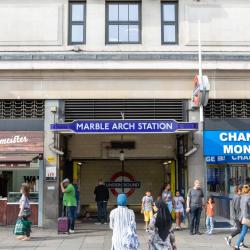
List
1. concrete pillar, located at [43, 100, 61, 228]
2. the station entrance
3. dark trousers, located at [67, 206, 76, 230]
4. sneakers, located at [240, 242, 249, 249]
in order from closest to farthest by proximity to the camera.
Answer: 1. sneakers, located at [240, 242, 249, 249]
2. dark trousers, located at [67, 206, 76, 230]
3. concrete pillar, located at [43, 100, 61, 228]
4. the station entrance

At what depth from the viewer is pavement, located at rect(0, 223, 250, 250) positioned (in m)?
Result: 13.7

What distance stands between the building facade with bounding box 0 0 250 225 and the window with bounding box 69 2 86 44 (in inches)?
1.4

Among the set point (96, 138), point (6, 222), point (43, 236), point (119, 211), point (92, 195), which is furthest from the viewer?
point (92, 195)

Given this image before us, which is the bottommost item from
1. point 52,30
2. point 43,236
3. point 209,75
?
point 43,236

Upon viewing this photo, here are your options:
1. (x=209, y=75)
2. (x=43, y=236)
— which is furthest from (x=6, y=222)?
(x=209, y=75)

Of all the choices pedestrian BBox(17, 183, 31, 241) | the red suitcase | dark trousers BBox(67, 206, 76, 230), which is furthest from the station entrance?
pedestrian BBox(17, 183, 31, 241)

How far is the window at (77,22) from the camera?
18453 mm

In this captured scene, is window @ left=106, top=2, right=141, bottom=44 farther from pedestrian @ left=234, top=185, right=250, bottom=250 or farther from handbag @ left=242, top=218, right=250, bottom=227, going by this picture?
handbag @ left=242, top=218, right=250, bottom=227

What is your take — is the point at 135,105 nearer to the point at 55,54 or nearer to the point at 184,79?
the point at 184,79

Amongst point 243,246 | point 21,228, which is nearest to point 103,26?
point 21,228

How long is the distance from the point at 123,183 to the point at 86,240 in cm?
802

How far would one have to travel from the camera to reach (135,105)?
18375 millimetres

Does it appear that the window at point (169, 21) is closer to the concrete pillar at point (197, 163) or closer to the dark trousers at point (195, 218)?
the concrete pillar at point (197, 163)

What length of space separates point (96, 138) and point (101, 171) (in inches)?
92.3
